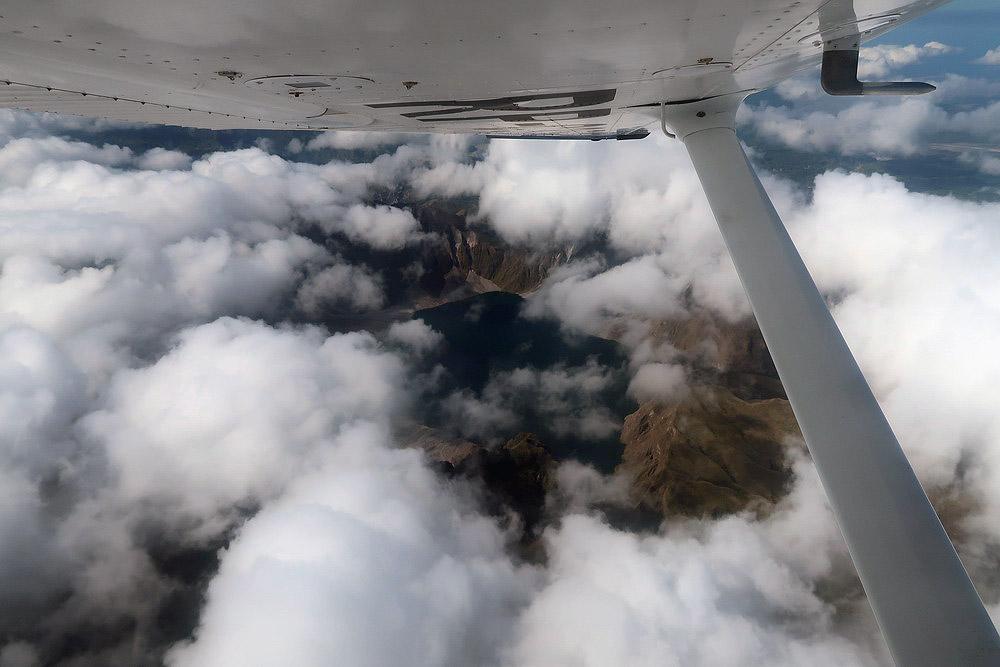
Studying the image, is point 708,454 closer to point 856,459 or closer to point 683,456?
point 683,456

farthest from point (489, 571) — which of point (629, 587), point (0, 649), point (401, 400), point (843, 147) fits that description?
point (843, 147)

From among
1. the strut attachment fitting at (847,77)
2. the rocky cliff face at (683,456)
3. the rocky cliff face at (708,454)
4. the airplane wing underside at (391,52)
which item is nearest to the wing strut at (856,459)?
the strut attachment fitting at (847,77)

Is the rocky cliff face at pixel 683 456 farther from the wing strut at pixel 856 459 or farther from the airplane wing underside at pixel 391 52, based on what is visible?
the airplane wing underside at pixel 391 52

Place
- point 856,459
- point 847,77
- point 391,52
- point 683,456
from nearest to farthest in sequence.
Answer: point 391,52 < point 856,459 < point 847,77 < point 683,456

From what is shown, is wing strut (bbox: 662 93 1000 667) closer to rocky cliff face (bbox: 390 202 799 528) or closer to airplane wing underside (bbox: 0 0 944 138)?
airplane wing underside (bbox: 0 0 944 138)

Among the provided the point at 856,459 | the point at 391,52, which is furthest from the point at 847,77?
the point at 391,52

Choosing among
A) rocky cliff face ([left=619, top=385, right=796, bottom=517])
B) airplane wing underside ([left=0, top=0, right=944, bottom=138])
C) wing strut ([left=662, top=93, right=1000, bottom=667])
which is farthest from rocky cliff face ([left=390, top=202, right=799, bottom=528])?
airplane wing underside ([left=0, top=0, right=944, bottom=138])
